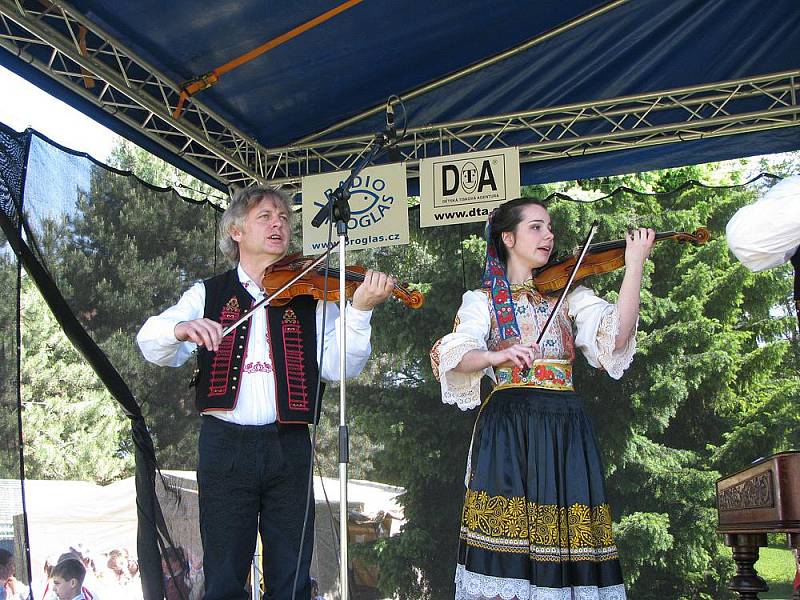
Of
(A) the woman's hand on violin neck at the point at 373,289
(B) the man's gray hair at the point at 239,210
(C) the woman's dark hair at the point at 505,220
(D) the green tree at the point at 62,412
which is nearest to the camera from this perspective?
(A) the woman's hand on violin neck at the point at 373,289

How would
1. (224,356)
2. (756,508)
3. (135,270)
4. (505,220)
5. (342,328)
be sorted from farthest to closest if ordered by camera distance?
(135,270) → (505,220) → (224,356) → (342,328) → (756,508)

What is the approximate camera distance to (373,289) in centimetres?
259

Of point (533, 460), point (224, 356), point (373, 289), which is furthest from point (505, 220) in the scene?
point (224, 356)

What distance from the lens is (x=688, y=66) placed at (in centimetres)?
420

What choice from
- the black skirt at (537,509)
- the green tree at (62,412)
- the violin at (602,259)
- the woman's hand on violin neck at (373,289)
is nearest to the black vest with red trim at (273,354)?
the woman's hand on violin neck at (373,289)

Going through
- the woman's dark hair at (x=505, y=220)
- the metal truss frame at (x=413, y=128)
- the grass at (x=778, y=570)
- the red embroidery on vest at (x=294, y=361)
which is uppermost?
the metal truss frame at (x=413, y=128)

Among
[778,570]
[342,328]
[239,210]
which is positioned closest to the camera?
A: [342,328]

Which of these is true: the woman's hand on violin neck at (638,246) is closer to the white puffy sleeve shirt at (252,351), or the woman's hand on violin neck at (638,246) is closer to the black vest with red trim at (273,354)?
the white puffy sleeve shirt at (252,351)

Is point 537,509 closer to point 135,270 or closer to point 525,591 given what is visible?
point 525,591

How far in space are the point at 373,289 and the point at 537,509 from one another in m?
0.85

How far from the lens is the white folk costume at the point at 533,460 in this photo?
2.57 metres

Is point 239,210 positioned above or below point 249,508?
above

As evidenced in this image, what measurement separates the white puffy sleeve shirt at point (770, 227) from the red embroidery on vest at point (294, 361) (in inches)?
55.8

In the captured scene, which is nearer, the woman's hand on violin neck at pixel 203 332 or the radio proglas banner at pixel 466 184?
the woman's hand on violin neck at pixel 203 332
